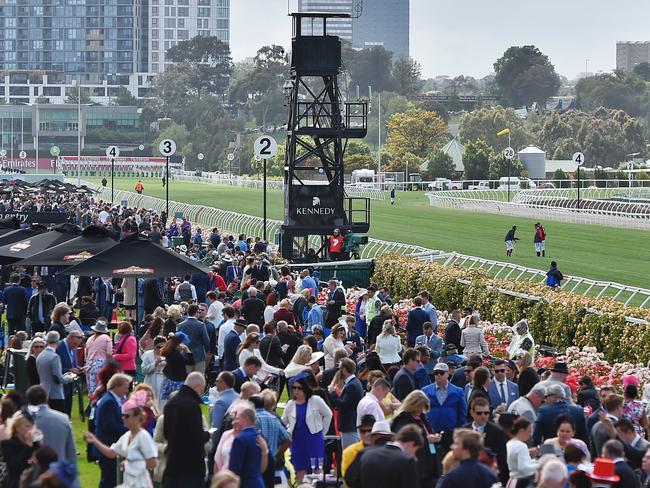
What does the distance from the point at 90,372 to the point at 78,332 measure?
0.46 metres

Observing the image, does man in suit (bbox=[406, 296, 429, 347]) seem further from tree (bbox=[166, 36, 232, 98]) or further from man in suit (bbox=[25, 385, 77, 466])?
tree (bbox=[166, 36, 232, 98])

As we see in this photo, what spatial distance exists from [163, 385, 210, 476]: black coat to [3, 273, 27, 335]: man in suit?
419 inches

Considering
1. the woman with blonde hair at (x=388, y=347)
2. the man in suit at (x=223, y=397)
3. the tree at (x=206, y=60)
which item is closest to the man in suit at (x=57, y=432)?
the man in suit at (x=223, y=397)

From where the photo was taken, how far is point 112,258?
19.5 meters

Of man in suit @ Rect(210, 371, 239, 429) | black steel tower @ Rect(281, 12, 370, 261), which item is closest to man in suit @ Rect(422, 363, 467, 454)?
man in suit @ Rect(210, 371, 239, 429)

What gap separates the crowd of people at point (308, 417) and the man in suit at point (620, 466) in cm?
1

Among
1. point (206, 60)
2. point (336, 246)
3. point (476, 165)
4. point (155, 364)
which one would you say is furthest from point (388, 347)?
point (206, 60)

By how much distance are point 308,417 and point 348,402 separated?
21.2 inches

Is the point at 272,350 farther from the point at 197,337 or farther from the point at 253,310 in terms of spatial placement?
the point at 253,310

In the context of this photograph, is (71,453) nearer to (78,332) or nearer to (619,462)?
(619,462)

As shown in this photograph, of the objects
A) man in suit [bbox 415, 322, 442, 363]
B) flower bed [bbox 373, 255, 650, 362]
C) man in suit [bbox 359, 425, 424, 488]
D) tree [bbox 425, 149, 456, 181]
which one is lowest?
flower bed [bbox 373, 255, 650, 362]

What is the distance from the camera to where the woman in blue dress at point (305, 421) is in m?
11.9

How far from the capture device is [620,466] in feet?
31.5

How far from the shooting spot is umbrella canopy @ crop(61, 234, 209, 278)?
19141 mm
